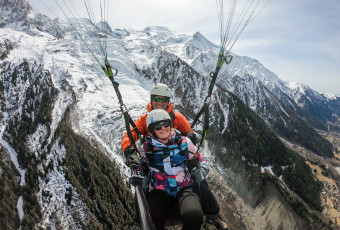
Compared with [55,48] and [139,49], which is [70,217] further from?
[139,49]

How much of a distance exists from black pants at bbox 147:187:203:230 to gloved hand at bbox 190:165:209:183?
0.31 metres

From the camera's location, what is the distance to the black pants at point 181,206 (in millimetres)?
4434

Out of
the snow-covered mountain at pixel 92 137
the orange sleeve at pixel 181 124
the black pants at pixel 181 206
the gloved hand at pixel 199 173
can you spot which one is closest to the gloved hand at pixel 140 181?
the black pants at pixel 181 206

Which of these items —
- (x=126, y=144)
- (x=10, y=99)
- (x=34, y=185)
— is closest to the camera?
(x=126, y=144)

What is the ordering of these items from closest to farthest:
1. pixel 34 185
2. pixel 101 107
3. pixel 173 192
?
pixel 173 192 < pixel 34 185 < pixel 101 107

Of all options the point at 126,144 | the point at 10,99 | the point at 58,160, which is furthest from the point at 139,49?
Answer: the point at 126,144

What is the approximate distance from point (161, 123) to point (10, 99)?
10906 cm

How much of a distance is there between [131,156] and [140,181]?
85 centimetres

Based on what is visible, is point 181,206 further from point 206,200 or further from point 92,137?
point 92,137

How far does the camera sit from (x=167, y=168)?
200 inches

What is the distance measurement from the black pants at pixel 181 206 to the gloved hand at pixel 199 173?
31 centimetres

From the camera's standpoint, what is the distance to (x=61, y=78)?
74.6 m

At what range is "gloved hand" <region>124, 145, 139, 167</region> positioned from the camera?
5398 mm

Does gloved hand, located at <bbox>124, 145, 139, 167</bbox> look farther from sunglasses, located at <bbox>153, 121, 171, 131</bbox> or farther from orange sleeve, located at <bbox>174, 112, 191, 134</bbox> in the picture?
orange sleeve, located at <bbox>174, 112, 191, 134</bbox>
